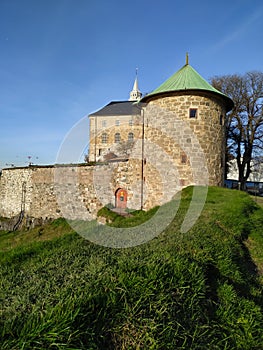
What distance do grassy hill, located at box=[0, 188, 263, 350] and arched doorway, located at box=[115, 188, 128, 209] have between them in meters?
9.59

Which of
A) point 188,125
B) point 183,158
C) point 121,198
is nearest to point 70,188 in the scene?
point 121,198

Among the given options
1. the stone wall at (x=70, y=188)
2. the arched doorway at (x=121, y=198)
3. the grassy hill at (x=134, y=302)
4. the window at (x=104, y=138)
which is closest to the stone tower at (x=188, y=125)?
the stone wall at (x=70, y=188)

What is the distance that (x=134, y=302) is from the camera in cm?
238

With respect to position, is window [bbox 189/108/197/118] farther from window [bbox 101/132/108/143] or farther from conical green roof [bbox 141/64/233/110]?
window [bbox 101/132/108/143]

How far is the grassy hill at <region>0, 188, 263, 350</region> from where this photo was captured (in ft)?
6.31

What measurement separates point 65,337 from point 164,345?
83 centimetres

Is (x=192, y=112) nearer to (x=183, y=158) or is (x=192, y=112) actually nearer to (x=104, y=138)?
(x=183, y=158)

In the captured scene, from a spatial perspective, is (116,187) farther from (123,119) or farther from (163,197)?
(123,119)

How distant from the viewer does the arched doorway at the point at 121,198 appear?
552 inches

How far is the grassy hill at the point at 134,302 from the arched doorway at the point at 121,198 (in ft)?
31.5

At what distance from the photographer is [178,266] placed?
312 cm

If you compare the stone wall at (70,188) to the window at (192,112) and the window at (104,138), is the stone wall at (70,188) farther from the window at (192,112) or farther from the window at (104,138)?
the window at (104,138)

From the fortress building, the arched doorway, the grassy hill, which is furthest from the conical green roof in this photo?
the grassy hill

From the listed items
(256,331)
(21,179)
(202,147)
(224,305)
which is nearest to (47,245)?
(224,305)
